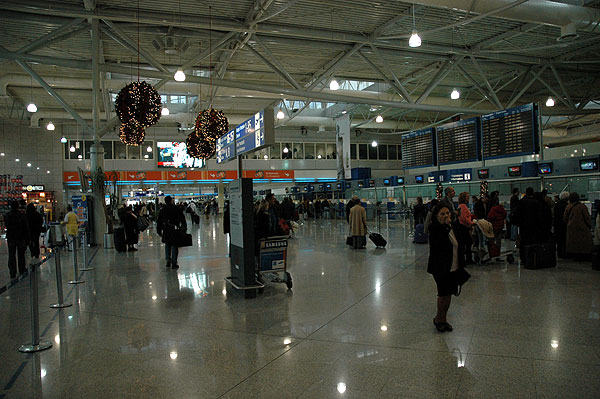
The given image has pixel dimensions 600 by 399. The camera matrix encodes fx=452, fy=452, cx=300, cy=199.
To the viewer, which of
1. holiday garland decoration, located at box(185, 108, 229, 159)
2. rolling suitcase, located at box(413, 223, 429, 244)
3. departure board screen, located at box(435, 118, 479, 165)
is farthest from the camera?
departure board screen, located at box(435, 118, 479, 165)

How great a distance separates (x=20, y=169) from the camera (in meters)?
29.3

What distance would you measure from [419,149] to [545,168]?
18.6 feet

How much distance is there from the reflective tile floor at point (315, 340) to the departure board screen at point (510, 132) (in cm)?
719

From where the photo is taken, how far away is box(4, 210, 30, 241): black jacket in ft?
31.1

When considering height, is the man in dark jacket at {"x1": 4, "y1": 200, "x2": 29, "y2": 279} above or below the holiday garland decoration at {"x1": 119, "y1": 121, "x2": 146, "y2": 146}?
below

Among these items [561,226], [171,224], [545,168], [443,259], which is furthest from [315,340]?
[545,168]

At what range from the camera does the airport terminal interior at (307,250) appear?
409 centimetres

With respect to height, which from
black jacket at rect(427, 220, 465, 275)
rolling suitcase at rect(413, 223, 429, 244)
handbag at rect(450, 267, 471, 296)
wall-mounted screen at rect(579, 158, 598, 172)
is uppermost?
wall-mounted screen at rect(579, 158, 598, 172)

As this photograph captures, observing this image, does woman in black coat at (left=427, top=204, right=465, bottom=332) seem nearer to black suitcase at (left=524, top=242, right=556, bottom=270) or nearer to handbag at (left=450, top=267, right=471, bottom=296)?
handbag at (left=450, top=267, right=471, bottom=296)

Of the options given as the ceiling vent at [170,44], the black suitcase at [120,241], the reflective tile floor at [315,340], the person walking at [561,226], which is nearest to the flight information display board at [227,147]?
the reflective tile floor at [315,340]

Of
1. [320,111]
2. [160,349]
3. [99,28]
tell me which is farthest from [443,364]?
[320,111]

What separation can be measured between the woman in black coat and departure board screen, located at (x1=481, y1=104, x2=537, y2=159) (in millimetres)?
11167

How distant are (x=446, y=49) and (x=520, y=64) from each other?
19.1 feet

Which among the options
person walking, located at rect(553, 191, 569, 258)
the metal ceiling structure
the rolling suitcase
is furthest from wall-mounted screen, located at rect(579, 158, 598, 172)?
the rolling suitcase
